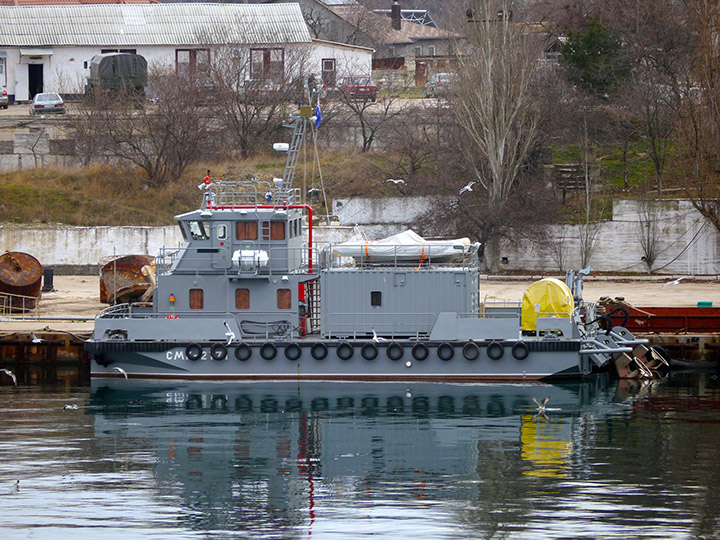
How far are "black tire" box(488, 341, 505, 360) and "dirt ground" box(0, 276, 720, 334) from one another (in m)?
4.36

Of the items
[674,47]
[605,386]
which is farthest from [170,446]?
[674,47]

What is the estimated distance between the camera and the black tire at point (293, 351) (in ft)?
84.3

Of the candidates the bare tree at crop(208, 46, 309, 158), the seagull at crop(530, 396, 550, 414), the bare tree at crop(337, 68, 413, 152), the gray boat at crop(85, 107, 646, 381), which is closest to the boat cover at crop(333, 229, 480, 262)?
the gray boat at crop(85, 107, 646, 381)

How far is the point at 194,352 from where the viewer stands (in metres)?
26.1

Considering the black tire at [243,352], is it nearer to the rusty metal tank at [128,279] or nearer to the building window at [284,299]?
the building window at [284,299]

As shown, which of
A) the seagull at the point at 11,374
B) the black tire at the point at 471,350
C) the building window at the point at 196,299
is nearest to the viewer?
the black tire at the point at 471,350

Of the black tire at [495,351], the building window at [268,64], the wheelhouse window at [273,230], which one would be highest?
the building window at [268,64]

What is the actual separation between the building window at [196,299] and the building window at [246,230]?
173 centimetres

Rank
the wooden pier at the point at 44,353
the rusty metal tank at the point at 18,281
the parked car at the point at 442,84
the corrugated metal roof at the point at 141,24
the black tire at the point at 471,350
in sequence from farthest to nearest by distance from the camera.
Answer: the corrugated metal roof at the point at 141,24 < the parked car at the point at 442,84 < the rusty metal tank at the point at 18,281 < the wooden pier at the point at 44,353 < the black tire at the point at 471,350

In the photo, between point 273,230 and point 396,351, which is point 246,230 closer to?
point 273,230

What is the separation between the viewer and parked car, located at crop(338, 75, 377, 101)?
5238 cm

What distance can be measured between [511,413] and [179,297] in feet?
29.8

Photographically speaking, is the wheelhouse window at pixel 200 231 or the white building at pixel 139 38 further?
the white building at pixel 139 38

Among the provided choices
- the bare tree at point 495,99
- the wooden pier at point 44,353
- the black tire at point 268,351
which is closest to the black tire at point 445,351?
the black tire at point 268,351
